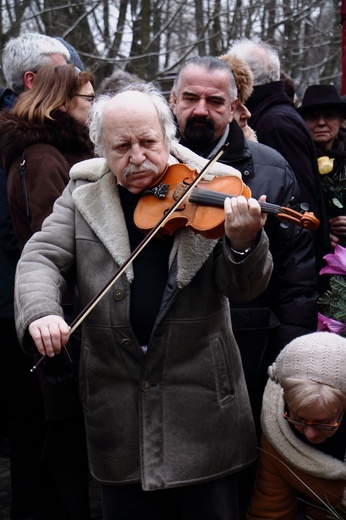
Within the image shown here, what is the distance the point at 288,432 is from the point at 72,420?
1.03 metres

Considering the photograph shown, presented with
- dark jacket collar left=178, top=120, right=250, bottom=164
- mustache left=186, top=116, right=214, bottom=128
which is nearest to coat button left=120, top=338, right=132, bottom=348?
dark jacket collar left=178, top=120, right=250, bottom=164

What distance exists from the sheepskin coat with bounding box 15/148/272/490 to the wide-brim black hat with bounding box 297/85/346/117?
7.63 feet

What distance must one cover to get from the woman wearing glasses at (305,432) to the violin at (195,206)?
550mm

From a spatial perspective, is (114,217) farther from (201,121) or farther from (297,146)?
(297,146)

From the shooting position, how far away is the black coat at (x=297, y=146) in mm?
4484

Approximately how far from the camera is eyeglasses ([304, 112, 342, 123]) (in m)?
5.30

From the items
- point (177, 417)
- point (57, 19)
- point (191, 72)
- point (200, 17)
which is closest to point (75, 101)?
point (191, 72)

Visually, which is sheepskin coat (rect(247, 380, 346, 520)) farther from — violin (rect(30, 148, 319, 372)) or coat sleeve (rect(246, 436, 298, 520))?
violin (rect(30, 148, 319, 372))

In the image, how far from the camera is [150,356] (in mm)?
3145

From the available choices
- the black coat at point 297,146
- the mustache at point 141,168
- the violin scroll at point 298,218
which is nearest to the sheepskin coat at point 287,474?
the violin scroll at point 298,218

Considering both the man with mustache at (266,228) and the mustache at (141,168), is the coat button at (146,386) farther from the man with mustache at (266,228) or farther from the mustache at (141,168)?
the man with mustache at (266,228)

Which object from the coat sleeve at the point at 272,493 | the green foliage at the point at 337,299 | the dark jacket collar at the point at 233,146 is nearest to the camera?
the coat sleeve at the point at 272,493

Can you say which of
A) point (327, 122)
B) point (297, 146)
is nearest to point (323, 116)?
point (327, 122)

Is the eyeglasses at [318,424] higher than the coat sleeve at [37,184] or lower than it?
lower
